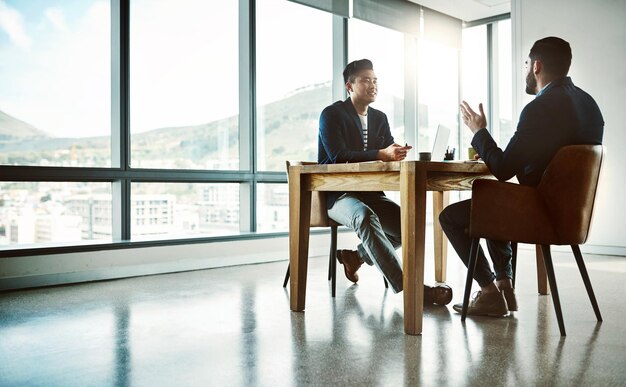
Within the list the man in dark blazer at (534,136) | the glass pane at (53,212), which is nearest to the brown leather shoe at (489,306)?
the man in dark blazer at (534,136)

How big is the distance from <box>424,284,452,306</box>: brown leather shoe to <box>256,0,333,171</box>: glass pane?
255cm

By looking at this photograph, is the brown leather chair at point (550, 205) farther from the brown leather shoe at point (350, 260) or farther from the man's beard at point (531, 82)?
the brown leather shoe at point (350, 260)

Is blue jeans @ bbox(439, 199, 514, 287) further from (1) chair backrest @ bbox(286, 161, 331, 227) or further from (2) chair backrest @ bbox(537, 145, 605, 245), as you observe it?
(1) chair backrest @ bbox(286, 161, 331, 227)

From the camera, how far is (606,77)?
546 centimetres

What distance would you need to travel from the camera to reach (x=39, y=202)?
12.9ft

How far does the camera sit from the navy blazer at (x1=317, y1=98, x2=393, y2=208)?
11.0 feet

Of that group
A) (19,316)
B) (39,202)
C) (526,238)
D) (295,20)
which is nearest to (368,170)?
(526,238)

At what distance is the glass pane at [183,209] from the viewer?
445cm

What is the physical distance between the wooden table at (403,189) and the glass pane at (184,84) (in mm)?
1945

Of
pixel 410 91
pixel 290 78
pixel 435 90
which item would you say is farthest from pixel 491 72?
pixel 290 78

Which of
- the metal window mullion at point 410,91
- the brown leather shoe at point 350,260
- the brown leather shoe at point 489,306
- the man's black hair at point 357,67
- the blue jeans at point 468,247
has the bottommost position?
the brown leather shoe at point 489,306

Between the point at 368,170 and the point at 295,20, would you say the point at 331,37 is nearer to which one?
the point at 295,20

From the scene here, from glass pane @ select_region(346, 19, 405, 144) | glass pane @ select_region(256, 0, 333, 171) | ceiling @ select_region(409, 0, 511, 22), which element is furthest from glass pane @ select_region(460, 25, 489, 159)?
glass pane @ select_region(256, 0, 333, 171)

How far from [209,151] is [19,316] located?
2.31 m
